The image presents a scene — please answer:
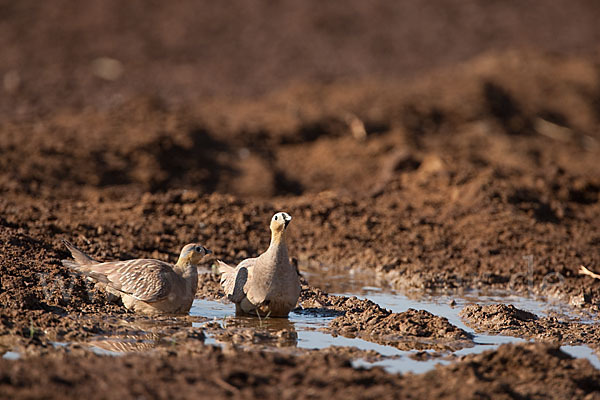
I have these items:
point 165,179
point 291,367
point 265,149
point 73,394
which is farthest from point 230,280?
point 265,149

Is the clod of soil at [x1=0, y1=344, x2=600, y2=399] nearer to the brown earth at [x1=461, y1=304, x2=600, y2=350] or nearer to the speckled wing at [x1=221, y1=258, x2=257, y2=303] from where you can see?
the brown earth at [x1=461, y1=304, x2=600, y2=350]

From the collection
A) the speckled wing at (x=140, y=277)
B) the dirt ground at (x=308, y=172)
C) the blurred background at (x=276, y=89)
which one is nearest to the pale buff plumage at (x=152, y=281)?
the speckled wing at (x=140, y=277)

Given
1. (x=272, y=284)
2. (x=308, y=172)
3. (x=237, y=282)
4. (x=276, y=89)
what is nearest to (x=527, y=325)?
(x=272, y=284)

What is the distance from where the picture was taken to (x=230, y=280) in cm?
838

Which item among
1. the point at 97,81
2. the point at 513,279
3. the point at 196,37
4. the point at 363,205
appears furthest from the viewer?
the point at 196,37

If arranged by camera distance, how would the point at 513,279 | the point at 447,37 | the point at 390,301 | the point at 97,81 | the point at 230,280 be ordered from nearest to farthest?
the point at 230,280
the point at 390,301
the point at 513,279
the point at 97,81
the point at 447,37

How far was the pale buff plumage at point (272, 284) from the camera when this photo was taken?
7902 millimetres

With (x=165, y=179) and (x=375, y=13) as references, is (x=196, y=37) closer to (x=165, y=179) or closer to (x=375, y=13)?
(x=375, y=13)

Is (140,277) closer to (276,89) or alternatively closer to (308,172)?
(308,172)

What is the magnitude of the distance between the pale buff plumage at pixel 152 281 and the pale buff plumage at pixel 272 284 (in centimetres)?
46

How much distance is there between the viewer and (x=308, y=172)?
1884 centimetres

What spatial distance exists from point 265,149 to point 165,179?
11.5 feet

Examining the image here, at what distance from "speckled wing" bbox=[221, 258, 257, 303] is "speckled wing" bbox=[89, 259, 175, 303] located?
0.59 metres

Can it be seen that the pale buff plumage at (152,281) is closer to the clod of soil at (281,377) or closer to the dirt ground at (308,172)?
the dirt ground at (308,172)
